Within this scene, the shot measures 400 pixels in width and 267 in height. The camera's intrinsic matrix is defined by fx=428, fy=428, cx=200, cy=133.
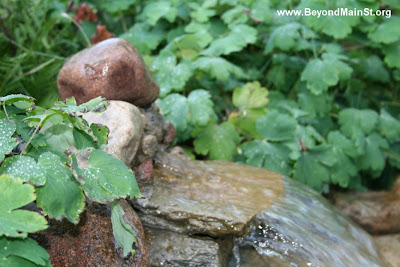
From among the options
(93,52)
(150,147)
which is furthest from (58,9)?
(150,147)

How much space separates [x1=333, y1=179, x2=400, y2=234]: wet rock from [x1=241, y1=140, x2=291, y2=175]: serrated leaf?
0.89 meters

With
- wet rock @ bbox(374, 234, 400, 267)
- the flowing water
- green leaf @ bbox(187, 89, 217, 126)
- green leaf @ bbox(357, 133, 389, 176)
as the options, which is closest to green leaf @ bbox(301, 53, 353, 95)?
green leaf @ bbox(357, 133, 389, 176)

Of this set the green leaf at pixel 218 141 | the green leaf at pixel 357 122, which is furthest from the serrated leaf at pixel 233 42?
the green leaf at pixel 357 122

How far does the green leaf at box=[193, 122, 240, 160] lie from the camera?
2.96 m

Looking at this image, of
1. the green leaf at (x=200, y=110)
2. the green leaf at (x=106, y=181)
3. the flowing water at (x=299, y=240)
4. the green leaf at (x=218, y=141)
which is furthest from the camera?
the green leaf at (x=218, y=141)

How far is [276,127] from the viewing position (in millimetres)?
3031

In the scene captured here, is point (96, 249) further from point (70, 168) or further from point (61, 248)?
point (70, 168)

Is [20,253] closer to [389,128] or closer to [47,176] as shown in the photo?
[47,176]

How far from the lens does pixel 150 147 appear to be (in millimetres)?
2180

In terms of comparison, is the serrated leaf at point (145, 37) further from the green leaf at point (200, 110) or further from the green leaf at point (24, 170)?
the green leaf at point (24, 170)

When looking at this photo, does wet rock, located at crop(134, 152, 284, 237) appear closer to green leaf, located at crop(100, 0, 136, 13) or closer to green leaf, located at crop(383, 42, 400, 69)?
green leaf, located at crop(383, 42, 400, 69)

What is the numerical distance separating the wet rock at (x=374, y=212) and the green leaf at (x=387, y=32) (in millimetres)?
1301

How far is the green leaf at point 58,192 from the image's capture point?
1326mm

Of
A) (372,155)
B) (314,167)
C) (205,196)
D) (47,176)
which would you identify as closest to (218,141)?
(314,167)
